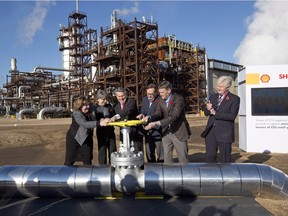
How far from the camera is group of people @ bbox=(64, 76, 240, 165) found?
15.1 ft

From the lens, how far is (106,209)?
12.8ft

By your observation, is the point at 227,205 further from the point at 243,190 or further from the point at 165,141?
the point at 165,141

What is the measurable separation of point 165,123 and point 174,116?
0.20 m

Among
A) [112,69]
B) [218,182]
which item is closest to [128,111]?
[218,182]

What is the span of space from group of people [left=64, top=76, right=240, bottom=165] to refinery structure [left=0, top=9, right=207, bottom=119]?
78.3 feet

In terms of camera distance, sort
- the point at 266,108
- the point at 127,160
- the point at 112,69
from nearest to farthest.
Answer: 1. the point at 127,160
2. the point at 266,108
3. the point at 112,69

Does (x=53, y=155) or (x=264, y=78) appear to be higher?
(x=264, y=78)

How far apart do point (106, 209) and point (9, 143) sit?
1084cm

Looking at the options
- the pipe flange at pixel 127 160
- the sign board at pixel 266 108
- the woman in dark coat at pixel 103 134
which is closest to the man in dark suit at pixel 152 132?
the woman in dark coat at pixel 103 134

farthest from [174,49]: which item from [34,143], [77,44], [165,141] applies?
[165,141]

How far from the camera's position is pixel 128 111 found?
17.4 feet

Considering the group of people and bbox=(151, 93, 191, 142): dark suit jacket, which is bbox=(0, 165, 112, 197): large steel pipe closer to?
the group of people

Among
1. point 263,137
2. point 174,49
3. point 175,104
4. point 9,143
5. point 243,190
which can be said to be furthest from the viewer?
point 174,49

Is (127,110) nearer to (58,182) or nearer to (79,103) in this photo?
(79,103)
